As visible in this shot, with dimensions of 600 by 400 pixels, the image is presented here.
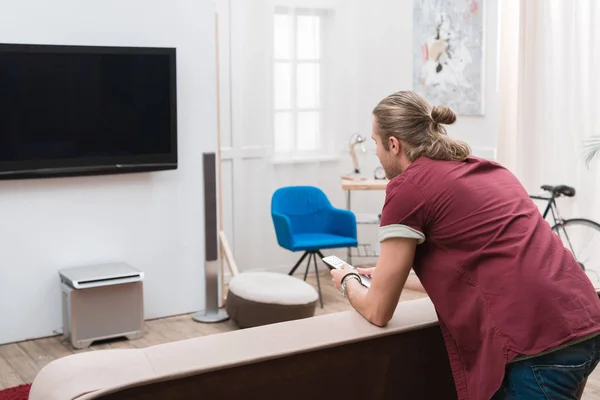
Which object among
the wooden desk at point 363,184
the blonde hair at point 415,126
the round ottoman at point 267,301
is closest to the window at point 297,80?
the wooden desk at point 363,184

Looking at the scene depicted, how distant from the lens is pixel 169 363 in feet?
5.29

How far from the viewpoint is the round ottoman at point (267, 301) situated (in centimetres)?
454

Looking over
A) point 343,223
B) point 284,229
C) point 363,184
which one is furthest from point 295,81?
point 284,229

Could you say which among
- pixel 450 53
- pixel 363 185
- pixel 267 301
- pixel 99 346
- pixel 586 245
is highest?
pixel 450 53

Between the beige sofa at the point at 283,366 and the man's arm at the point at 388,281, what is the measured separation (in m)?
0.03

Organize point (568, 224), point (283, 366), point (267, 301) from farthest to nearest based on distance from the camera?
point (568, 224) → point (267, 301) → point (283, 366)

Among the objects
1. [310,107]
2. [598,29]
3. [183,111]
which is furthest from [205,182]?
[598,29]

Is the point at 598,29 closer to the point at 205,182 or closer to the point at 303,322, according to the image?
the point at 205,182

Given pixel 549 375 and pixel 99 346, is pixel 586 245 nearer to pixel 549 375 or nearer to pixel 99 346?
pixel 99 346

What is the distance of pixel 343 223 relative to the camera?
571 cm

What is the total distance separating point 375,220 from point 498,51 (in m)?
1.66

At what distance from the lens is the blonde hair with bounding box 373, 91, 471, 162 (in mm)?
2025

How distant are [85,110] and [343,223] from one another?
208cm

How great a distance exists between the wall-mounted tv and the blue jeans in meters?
3.37
